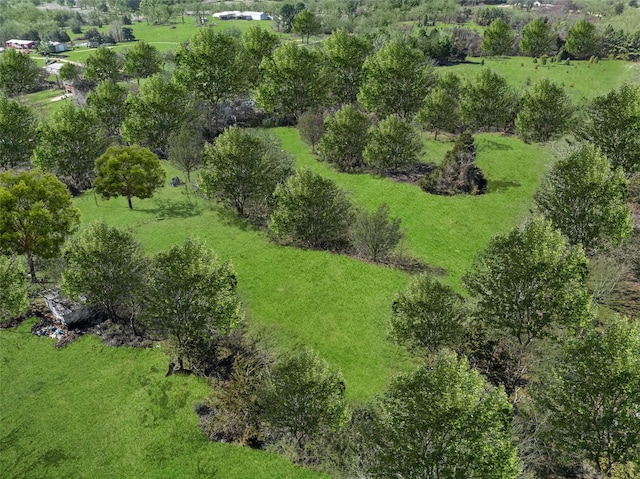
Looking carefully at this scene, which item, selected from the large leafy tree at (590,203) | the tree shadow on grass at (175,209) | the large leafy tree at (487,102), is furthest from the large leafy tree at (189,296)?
the large leafy tree at (487,102)

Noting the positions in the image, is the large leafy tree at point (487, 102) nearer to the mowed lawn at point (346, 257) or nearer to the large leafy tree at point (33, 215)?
the mowed lawn at point (346, 257)

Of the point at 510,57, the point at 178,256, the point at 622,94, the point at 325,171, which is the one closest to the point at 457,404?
the point at 178,256

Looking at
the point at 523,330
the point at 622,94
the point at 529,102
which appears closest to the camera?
the point at 523,330

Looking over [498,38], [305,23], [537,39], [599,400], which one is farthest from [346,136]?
[537,39]

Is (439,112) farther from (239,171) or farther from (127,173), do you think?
(127,173)

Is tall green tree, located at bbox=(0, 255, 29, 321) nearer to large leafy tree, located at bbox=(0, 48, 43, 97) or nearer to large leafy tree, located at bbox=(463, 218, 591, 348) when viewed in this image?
large leafy tree, located at bbox=(463, 218, 591, 348)

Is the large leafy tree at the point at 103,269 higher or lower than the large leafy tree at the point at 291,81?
lower

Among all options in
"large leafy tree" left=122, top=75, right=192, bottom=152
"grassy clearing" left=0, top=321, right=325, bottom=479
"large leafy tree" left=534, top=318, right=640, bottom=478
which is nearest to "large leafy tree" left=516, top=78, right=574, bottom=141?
"large leafy tree" left=534, top=318, right=640, bottom=478

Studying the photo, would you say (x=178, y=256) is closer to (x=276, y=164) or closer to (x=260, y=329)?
(x=260, y=329)
